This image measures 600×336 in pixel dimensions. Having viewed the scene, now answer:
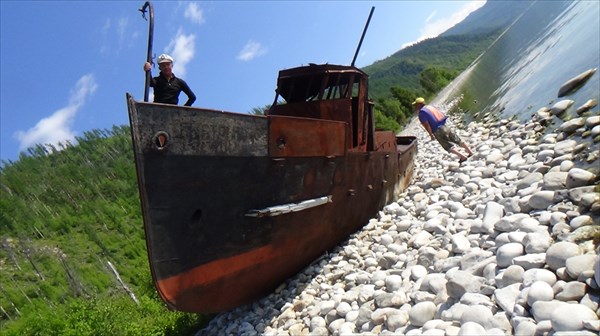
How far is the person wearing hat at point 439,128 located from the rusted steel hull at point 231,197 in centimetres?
330

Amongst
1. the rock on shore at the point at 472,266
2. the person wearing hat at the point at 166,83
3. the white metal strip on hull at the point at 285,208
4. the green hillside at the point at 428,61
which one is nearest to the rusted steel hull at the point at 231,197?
the white metal strip on hull at the point at 285,208

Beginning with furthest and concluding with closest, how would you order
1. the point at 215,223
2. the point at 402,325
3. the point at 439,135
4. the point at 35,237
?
the point at 35,237, the point at 439,135, the point at 215,223, the point at 402,325

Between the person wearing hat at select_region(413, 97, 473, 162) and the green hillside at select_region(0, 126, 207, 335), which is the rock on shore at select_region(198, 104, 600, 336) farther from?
the green hillside at select_region(0, 126, 207, 335)

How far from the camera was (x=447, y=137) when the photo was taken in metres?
9.09

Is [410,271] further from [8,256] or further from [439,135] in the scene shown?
[8,256]

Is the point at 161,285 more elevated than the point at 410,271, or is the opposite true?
the point at 161,285

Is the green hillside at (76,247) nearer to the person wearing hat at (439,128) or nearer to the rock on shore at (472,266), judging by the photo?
the rock on shore at (472,266)

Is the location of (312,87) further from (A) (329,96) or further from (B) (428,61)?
(B) (428,61)

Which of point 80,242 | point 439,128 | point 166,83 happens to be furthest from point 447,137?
point 80,242

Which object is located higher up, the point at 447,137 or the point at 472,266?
the point at 447,137

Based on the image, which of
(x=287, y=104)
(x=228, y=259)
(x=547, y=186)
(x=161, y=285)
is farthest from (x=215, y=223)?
(x=547, y=186)

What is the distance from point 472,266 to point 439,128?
17.6 feet

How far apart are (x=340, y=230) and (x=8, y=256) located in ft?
86.5

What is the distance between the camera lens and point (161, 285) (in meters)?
4.52
